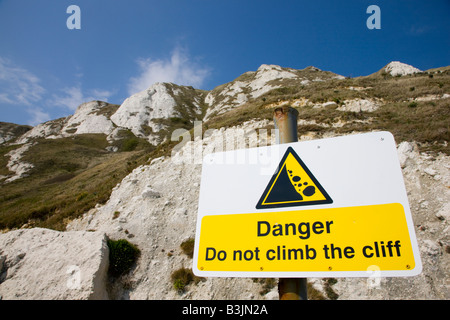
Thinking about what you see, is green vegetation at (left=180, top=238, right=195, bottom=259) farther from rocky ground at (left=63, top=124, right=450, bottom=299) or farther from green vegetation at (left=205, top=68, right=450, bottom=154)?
green vegetation at (left=205, top=68, right=450, bottom=154)

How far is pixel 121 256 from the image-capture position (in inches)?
378

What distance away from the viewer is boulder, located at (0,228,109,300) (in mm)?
7648

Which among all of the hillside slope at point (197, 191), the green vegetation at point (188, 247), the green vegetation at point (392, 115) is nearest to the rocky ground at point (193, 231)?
the hillside slope at point (197, 191)

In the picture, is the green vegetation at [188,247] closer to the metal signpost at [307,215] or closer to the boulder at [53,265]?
the boulder at [53,265]

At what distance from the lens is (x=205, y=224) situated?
7.39 feet

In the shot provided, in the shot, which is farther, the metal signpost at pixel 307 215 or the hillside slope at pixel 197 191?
the hillside slope at pixel 197 191

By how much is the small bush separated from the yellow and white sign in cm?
903

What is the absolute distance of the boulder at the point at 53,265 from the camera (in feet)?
25.1

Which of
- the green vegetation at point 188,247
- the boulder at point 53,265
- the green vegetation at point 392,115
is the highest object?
the green vegetation at point 392,115

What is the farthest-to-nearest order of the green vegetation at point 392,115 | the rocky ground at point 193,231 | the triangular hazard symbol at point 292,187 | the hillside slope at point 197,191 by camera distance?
the green vegetation at point 392,115
the hillside slope at point 197,191
the rocky ground at point 193,231
the triangular hazard symbol at point 292,187

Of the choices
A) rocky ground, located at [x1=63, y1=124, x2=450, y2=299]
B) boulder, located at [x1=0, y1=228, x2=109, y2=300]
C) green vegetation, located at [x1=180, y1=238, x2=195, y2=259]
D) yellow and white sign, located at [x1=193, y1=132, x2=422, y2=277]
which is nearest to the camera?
yellow and white sign, located at [x1=193, y1=132, x2=422, y2=277]

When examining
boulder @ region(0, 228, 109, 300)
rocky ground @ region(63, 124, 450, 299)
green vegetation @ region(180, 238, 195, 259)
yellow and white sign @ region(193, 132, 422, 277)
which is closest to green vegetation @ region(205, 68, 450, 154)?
rocky ground @ region(63, 124, 450, 299)

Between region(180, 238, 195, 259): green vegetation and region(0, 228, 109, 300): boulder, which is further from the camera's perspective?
region(180, 238, 195, 259): green vegetation

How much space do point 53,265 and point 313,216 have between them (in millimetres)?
10510
